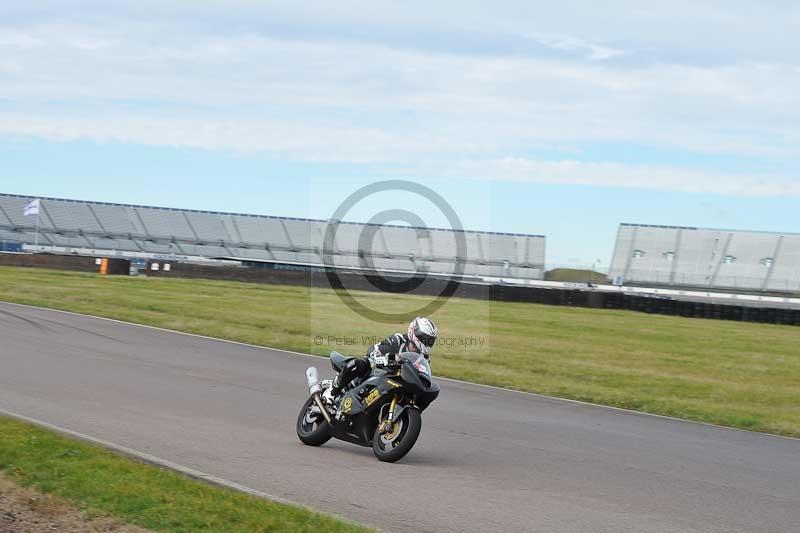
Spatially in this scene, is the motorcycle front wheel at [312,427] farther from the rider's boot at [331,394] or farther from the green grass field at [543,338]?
the green grass field at [543,338]

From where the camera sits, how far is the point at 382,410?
9.24 metres

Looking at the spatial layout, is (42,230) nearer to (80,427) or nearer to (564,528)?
(80,427)

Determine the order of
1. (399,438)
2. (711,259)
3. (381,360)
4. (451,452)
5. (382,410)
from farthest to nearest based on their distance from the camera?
(711,259) → (451,452) → (382,410) → (381,360) → (399,438)

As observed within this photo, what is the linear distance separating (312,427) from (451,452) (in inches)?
57.4

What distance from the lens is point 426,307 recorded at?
35.8 m

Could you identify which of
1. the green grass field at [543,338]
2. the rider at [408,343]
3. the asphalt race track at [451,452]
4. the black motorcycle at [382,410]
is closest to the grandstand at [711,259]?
the green grass field at [543,338]

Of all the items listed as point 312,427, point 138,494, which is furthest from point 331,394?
point 138,494

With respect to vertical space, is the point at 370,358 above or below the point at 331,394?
above

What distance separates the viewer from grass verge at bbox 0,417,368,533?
6.25 metres

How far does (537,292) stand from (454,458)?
28974mm

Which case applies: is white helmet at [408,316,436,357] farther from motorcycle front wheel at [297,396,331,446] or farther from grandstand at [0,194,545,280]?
grandstand at [0,194,545,280]

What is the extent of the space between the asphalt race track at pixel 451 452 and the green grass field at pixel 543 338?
1.94 meters

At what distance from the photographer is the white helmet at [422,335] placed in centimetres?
902

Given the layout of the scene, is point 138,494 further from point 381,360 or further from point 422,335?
point 422,335
